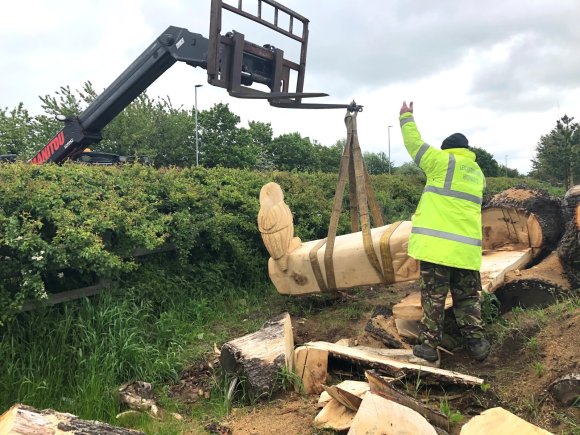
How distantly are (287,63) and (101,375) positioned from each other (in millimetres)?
4320


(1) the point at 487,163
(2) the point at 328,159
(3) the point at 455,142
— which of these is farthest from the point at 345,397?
(1) the point at 487,163

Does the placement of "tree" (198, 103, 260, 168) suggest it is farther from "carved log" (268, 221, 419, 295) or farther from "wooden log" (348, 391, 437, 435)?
"wooden log" (348, 391, 437, 435)

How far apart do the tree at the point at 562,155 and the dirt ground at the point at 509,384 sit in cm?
2852

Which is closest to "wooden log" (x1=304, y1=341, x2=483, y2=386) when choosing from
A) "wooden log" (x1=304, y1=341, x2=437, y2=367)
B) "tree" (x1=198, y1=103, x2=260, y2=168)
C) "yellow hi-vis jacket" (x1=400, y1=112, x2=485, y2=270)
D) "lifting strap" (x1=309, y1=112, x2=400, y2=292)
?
"wooden log" (x1=304, y1=341, x2=437, y2=367)

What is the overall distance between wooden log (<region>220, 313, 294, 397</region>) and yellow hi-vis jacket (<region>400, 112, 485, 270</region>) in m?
1.21

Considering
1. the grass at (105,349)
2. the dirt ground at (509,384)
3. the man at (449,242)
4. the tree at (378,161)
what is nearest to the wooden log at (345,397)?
the dirt ground at (509,384)

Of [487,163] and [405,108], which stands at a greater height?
[487,163]

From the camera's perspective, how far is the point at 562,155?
30016mm

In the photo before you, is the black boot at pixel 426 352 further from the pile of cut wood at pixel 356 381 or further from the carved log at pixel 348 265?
the carved log at pixel 348 265

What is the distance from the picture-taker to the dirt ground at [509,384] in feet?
9.60

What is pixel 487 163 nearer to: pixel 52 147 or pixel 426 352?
pixel 52 147

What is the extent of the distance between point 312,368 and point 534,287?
7.54 ft

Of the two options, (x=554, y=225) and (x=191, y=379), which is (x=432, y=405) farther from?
(x=554, y=225)

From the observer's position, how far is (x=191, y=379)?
158 inches
